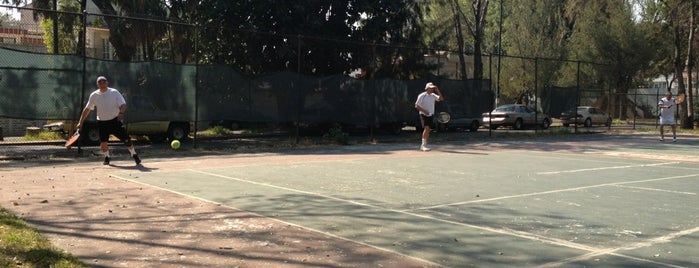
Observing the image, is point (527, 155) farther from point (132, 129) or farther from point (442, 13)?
point (442, 13)

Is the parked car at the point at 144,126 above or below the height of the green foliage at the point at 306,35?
below

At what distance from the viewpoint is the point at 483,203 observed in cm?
798

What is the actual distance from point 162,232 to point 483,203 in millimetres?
4035

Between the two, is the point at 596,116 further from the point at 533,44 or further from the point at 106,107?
the point at 106,107

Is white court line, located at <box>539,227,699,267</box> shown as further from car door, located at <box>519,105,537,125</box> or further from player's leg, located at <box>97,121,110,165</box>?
car door, located at <box>519,105,537,125</box>

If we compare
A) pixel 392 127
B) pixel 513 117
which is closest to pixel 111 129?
pixel 392 127

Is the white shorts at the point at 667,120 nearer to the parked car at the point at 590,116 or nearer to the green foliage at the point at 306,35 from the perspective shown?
the green foliage at the point at 306,35

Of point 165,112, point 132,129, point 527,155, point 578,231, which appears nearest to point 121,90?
point 165,112

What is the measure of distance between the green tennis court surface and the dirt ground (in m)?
0.37

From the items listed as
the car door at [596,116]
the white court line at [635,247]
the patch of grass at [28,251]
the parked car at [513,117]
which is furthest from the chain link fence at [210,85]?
Answer: the white court line at [635,247]

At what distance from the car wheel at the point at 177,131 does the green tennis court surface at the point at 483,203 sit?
557 centimetres

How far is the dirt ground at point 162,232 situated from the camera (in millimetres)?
5155

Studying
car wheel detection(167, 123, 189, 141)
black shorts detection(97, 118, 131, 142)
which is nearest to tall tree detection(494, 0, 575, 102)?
car wheel detection(167, 123, 189, 141)

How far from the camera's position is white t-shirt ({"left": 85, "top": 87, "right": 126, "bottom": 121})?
1163 cm
